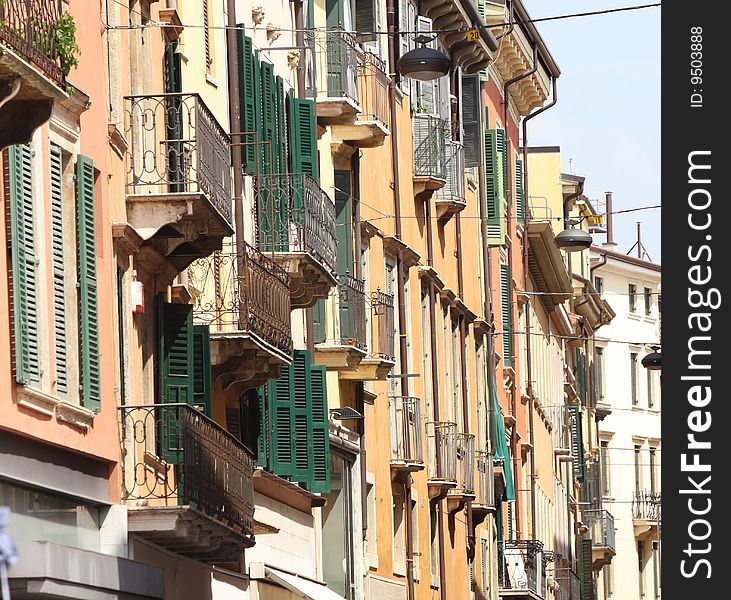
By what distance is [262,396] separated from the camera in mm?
25750

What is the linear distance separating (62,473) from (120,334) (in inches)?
91.3

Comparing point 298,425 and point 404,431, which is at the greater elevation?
point 404,431

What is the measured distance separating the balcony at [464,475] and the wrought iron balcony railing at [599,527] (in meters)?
30.4

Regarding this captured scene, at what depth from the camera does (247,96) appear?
80.4 feet

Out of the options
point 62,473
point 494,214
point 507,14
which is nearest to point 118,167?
point 62,473

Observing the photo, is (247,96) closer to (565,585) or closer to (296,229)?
(296,229)

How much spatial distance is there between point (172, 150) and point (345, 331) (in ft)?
30.9

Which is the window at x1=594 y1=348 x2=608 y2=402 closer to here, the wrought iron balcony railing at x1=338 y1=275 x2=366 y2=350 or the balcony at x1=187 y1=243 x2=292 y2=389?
the wrought iron balcony railing at x1=338 y1=275 x2=366 y2=350

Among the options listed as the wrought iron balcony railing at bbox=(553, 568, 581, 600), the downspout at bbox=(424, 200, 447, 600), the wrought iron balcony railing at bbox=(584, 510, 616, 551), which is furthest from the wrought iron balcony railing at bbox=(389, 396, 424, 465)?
the wrought iron balcony railing at bbox=(584, 510, 616, 551)

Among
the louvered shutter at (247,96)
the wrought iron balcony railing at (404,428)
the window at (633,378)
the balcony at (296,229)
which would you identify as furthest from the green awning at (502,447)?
the window at (633,378)

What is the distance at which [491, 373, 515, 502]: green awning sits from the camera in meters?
44.2

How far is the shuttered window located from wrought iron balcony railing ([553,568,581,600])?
27.1 metres

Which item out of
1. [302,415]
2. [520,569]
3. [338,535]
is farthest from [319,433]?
[520,569]
